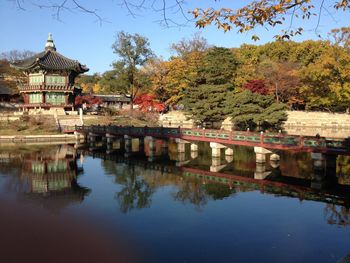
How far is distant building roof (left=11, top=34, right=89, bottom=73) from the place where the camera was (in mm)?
51450

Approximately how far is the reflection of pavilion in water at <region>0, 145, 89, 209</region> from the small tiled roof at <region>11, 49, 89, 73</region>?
72.6ft

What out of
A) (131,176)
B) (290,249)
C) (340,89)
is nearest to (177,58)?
(340,89)

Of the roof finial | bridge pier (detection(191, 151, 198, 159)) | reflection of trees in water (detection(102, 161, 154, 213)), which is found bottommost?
reflection of trees in water (detection(102, 161, 154, 213))

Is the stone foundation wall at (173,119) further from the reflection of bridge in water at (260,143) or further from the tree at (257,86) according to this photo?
the reflection of bridge in water at (260,143)

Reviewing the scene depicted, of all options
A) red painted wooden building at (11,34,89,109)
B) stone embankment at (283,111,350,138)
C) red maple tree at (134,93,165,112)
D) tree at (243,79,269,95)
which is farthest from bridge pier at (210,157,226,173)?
red maple tree at (134,93,165,112)

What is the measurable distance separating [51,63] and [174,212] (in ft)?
146

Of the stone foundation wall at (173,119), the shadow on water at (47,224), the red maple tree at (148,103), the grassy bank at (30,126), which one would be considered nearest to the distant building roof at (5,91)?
the grassy bank at (30,126)

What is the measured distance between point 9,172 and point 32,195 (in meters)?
6.52

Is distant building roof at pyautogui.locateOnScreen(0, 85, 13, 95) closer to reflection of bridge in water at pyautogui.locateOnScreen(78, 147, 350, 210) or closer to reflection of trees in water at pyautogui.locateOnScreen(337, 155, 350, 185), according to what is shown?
reflection of bridge in water at pyautogui.locateOnScreen(78, 147, 350, 210)

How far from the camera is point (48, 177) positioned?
74.9 feet

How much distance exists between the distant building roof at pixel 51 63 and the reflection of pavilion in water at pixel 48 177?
72.6ft

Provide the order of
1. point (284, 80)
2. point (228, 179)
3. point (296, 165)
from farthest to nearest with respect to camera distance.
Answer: point (284, 80) → point (296, 165) → point (228, 179)

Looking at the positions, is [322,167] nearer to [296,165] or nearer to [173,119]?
[296,165]

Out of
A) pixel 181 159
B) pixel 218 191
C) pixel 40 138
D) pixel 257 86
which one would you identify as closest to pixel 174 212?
pixel 218 191
